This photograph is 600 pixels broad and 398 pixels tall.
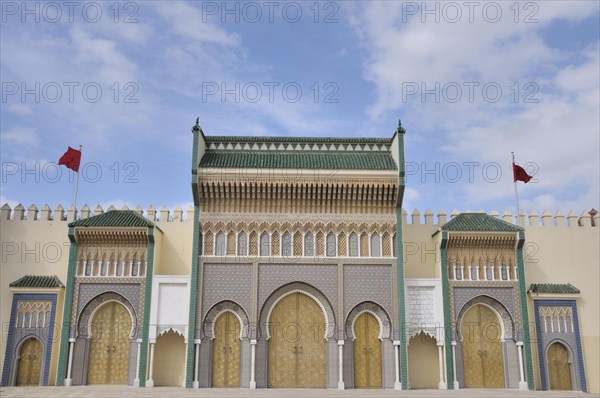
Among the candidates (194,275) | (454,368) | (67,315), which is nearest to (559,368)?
(454,368)

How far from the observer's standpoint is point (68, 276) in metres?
18.6

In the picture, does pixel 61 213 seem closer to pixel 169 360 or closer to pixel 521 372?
pixel 169 360

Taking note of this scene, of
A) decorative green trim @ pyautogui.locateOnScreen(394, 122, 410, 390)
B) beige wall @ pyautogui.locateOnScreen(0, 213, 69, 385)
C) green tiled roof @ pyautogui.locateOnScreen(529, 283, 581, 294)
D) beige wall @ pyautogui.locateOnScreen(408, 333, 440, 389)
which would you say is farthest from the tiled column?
beige wall @ pyautogui.locateOnScreen(0, 213, 69, 385)

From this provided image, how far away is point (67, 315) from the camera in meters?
18.2

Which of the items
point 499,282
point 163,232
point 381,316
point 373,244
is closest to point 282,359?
point 381,316

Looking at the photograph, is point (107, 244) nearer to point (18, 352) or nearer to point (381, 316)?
point (18, 352)

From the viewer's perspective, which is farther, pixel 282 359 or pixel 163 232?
pixel 163 232

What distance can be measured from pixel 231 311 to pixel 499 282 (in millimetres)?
8980

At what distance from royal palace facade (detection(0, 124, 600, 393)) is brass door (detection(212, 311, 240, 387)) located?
1.5 inches

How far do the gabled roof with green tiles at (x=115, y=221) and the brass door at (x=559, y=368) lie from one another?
46.3 ft

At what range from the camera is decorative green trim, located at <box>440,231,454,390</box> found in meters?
18.1

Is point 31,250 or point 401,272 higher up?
point 31,250

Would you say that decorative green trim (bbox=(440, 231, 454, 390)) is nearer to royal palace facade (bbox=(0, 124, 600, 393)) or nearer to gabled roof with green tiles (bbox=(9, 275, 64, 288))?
royal palace facade (bbox=(0, 124, 600, 393))

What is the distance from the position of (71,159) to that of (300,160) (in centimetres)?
850
